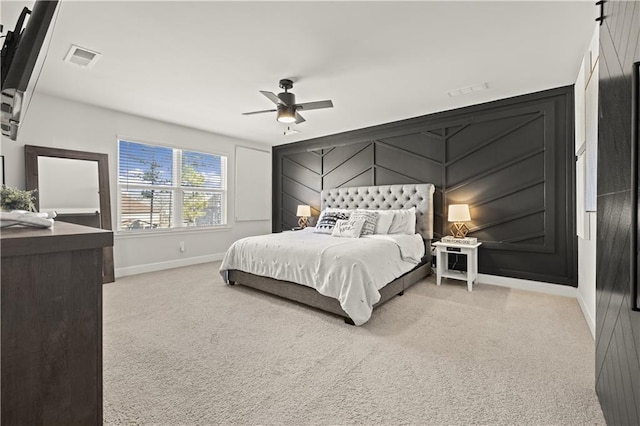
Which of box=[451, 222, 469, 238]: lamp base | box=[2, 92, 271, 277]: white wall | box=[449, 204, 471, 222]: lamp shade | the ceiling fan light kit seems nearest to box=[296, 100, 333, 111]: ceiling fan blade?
the ceiling fan light kit

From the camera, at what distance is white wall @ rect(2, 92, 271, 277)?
372 centimetres

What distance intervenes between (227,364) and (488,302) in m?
2.86

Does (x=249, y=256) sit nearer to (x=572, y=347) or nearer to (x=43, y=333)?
(x=43, y=333)

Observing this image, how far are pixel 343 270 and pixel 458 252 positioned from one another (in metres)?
1.93

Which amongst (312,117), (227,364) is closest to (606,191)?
(227,364)

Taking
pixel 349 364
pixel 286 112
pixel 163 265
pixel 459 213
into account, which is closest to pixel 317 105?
pixel 286 112

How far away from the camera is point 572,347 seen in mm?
2260

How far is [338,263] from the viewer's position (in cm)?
285

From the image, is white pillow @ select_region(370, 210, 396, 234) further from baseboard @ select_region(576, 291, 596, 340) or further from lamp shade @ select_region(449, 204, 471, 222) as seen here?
baseboard @ select_region(576, 291, 596, 340)

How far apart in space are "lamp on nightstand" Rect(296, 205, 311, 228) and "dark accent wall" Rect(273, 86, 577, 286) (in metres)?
1.42

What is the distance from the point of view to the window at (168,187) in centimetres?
462

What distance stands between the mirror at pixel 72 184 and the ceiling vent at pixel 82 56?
5.18 ft

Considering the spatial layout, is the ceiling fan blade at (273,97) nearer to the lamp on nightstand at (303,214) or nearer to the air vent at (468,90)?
the air vent at (468,90)

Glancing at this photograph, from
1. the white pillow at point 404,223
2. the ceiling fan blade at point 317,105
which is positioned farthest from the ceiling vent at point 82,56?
the white pillow at point 404,223
